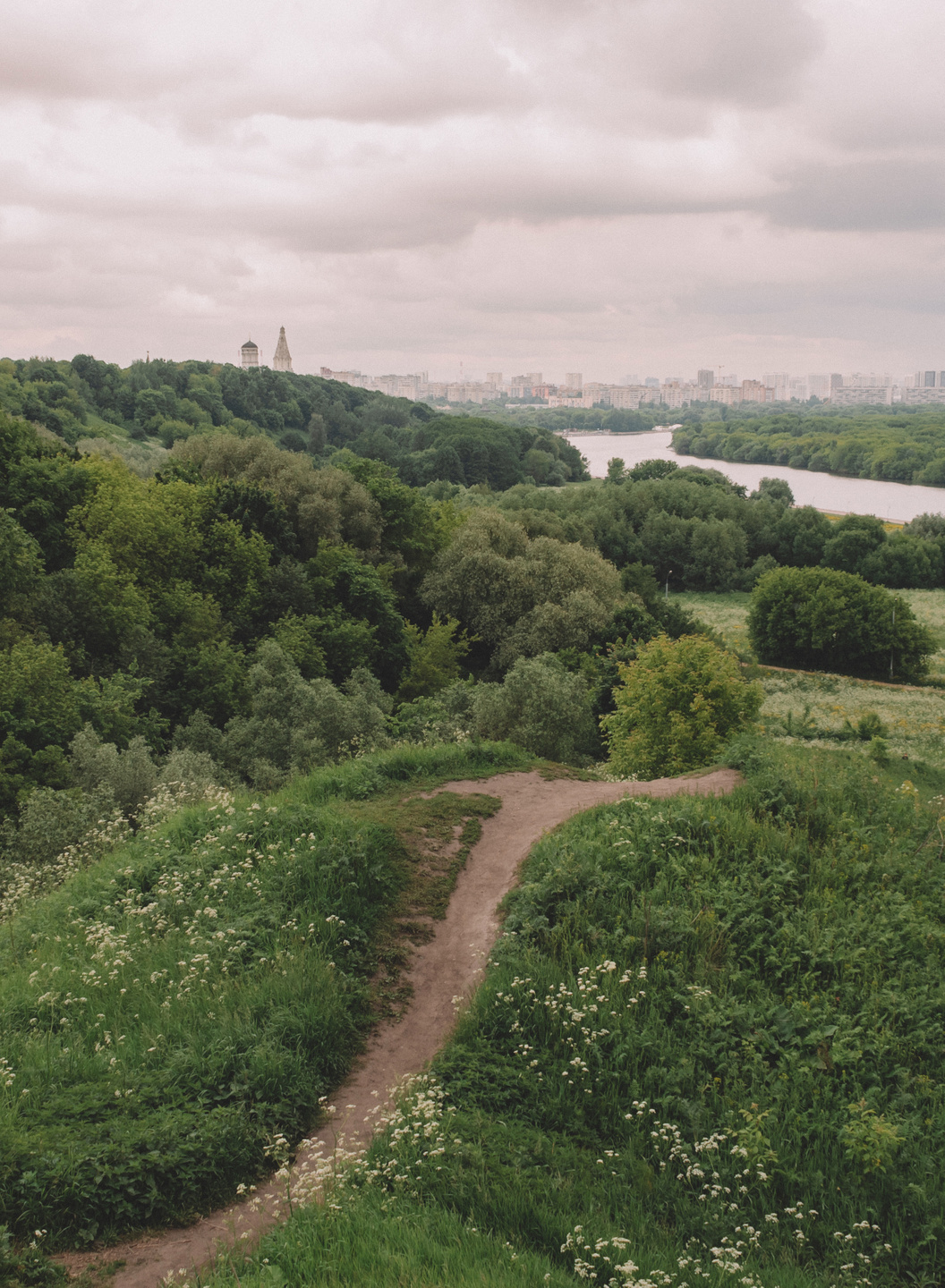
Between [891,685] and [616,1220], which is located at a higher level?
[616,1220]

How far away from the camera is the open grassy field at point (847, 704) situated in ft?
88.7

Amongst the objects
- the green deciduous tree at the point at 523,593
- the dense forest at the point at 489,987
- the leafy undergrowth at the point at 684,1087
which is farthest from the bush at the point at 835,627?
the leafy undergrowth at the point at 684,1087

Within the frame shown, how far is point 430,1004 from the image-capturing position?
8.00 meters

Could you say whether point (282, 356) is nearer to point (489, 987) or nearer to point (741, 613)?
point (741, 613)

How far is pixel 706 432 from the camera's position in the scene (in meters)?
186

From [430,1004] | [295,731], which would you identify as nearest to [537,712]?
[295,731]

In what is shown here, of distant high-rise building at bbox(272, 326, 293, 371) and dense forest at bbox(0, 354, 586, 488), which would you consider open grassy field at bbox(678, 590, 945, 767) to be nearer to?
dense forest at bbox(0, 354, 586, 488)

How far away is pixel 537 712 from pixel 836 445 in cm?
14421

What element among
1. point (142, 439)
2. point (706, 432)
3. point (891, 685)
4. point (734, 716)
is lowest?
point (891, 685)

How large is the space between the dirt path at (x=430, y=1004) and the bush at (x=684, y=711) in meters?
6.97

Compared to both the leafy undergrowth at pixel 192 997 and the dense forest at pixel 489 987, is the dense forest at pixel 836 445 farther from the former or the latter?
the leafy undergrowth at pixel 192 997

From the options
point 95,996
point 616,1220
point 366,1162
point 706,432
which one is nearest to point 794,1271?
point 616,1220

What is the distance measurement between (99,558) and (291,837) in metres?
20.5

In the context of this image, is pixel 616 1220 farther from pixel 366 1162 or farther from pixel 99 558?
pixel 99 558
